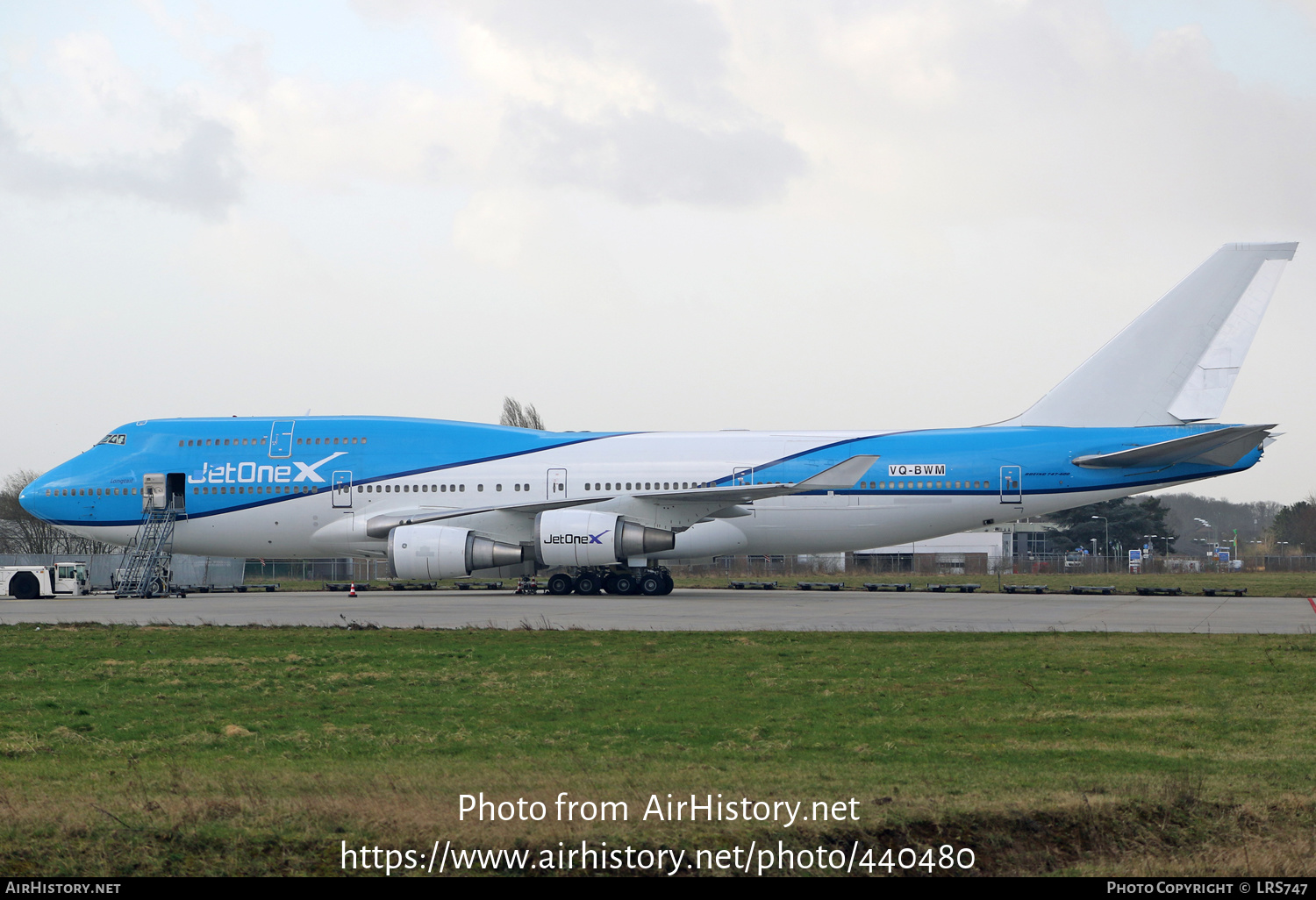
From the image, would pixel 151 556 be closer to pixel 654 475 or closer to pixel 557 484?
pixel 557 484

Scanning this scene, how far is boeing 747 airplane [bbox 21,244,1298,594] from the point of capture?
2538 centimetres

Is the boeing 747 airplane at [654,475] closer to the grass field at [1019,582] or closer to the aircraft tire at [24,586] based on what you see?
the aircraft tire at [24,586]

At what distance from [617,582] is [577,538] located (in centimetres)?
218

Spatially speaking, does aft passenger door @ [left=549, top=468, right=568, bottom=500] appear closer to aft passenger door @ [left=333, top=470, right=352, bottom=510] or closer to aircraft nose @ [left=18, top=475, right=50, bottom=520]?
aft passenger door @ [left=333, top=470, right=352, bottom=510]

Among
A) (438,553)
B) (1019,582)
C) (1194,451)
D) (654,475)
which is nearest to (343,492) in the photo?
(438,553)

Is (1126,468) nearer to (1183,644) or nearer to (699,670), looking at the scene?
(1183,644)

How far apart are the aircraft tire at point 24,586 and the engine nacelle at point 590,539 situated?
1303cm

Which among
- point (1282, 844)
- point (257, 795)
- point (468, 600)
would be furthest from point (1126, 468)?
point (257, 795)

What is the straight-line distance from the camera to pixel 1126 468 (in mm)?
Answer: 25531

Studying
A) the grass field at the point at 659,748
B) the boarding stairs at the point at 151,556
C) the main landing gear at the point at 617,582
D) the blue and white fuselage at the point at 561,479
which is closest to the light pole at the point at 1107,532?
the blue and white fuselage at the point at 561,479

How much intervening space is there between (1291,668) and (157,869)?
A: 1045cm

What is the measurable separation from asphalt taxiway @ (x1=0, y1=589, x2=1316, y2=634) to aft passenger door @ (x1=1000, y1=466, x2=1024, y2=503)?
2335mm

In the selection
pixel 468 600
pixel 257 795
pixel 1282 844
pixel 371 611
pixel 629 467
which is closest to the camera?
pixel 1282 844

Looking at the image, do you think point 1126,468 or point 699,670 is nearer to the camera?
point 699,670
